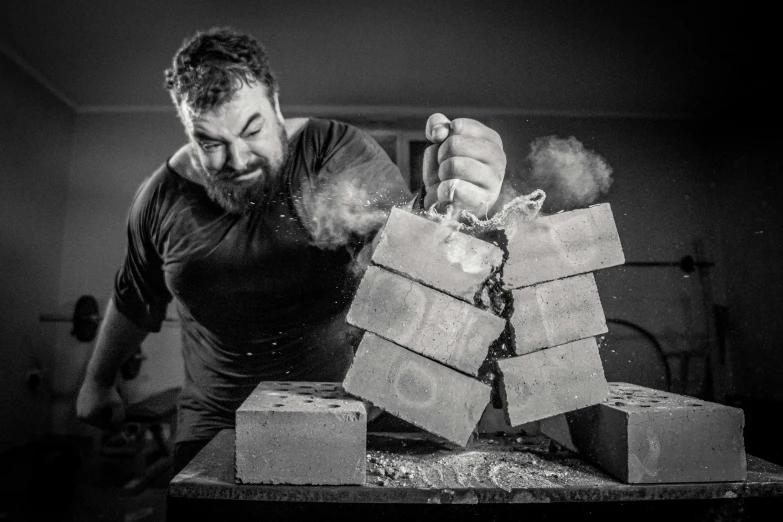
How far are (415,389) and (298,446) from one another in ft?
0.92

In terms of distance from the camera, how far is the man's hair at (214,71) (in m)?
1.51

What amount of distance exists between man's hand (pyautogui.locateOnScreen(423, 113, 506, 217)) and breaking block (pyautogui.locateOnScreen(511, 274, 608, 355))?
0.27 m

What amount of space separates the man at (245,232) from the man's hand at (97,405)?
27 centimetres

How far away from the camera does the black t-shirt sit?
1657 millimetres

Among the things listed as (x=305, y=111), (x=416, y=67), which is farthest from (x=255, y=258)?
(x=416, y=67)

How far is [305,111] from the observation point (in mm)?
2312

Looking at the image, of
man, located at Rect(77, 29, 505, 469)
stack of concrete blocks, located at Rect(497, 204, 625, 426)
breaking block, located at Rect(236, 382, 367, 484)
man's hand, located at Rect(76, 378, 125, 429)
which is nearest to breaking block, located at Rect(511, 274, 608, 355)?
stack of concrete blocks, located at Rect(497, 204, 625, 426)

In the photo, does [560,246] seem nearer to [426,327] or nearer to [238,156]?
[426,327]

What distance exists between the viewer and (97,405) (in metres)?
1.95

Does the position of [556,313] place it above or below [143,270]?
below

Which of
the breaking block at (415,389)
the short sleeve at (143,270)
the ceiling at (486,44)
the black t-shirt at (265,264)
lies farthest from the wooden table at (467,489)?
the ceiling at (486,44)

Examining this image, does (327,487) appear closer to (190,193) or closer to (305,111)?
(190,193)

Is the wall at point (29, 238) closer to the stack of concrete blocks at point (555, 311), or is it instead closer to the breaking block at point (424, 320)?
the breaking block at point (424, 320)

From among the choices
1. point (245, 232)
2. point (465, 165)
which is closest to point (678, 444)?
point (465, 165)
